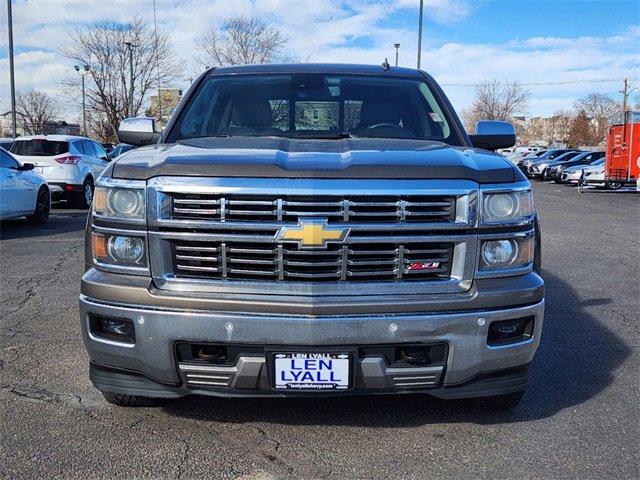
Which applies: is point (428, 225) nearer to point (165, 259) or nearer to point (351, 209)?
point (351, 209)

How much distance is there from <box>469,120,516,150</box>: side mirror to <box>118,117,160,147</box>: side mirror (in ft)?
7.27

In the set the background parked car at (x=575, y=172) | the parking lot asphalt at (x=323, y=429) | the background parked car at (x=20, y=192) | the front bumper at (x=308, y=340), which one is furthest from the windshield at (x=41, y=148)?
the background parked car at (x=575, y=172)

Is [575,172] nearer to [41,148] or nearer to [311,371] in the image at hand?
[41,148]

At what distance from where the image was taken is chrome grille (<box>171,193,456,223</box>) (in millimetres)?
2709

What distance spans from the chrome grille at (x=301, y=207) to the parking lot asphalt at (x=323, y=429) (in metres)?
1.10

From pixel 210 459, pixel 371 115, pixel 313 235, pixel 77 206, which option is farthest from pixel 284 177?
pixel 77 206

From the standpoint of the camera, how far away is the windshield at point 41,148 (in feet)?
46.7

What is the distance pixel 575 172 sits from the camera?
28.7 m

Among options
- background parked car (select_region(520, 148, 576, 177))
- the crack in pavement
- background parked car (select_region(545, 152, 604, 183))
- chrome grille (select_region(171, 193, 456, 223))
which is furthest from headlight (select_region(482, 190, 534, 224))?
background parked car (select_region(520, 148, 576, 177))

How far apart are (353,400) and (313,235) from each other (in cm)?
123

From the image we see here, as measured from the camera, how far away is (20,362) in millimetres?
4129

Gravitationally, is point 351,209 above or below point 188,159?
below

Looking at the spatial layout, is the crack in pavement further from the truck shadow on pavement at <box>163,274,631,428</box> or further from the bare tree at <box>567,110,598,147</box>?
the bare tree at <box>567,110,598,147</box>

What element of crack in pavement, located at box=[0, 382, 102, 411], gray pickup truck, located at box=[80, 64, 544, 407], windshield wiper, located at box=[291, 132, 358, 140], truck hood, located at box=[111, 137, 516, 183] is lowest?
crack in pavement, located at box=[0, 382, 102, 411]
